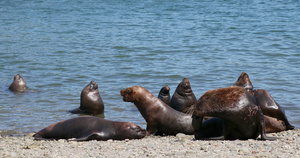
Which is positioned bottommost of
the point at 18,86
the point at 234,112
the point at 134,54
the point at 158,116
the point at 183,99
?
the point at 134,54

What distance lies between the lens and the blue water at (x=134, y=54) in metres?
11.9

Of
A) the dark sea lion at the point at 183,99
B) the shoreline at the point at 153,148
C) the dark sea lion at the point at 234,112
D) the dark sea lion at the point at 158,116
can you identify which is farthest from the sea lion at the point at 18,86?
the dark sea lion at the point at 234,112

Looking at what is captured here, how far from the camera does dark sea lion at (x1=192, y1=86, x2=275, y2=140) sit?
7.16 metres

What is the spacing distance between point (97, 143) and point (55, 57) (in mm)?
11354

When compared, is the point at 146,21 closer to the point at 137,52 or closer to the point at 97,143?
the point at 137,52

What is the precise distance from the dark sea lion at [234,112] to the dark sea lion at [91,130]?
123 centimetres

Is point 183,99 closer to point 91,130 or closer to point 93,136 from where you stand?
point 91,130

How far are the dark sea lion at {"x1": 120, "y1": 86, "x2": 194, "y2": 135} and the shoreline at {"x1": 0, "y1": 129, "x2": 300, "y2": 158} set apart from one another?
85 centimetres

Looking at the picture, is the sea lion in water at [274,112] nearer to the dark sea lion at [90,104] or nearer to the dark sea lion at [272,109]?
the dark sea lion at [272,109]

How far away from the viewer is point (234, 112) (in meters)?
7.14

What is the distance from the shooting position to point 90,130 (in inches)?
319

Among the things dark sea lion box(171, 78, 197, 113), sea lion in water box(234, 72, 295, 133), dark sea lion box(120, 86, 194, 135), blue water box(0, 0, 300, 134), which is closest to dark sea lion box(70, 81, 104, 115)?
blue water box(0, 0, 300, 134)

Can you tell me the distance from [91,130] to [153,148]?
1.59 meters

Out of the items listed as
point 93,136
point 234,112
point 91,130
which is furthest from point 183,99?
point 234,112
